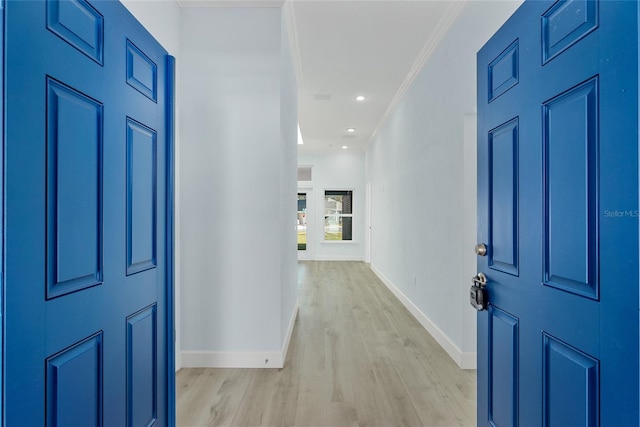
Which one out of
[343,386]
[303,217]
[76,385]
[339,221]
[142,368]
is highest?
[303,217]

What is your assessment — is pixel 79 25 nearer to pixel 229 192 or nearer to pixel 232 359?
pixel 229 192

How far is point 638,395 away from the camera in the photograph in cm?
74

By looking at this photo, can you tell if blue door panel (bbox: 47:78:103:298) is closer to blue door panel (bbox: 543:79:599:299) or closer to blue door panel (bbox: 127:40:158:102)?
blue door panel (bbox: 127:40:158:102)

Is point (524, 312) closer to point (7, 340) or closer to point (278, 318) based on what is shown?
point (7, 340)

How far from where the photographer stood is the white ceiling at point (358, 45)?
2760 mm

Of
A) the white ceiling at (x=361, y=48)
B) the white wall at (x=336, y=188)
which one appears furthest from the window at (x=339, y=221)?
the white ceiling at (x=361, y=48)

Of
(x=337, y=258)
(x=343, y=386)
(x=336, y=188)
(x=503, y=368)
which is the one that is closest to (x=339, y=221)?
(x=336, y=188)

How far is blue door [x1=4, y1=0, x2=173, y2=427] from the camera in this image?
81 cm

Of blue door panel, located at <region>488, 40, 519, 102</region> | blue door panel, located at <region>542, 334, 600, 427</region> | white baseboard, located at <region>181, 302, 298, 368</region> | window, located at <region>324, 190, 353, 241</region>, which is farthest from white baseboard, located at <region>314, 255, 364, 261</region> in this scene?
blue door panel, located at <region>542, 334, 600, 427</region>

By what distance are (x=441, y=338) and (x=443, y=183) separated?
4.76ft

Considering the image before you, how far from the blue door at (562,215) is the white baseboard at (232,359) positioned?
5.55 feet

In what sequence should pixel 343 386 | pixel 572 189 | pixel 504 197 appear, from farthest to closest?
pixel 343 386 < pixel 504 197 < pixel 572 189

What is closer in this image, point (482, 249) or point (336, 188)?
point (482, 249)

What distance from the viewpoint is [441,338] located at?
3143 millimetres
